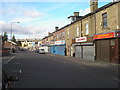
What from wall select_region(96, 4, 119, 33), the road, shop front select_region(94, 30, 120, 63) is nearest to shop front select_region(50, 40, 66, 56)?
shop front select_region(94, 30, 120, 63)

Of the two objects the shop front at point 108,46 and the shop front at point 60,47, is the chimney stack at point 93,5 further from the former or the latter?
the shop front at point 60,47

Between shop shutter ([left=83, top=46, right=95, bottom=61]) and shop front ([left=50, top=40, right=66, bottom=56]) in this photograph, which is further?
shop front ([left=50, top=40, right=66, bottom=56])

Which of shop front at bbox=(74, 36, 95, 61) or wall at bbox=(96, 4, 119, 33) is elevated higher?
wall at bbox=(96, 4, 119, 33)

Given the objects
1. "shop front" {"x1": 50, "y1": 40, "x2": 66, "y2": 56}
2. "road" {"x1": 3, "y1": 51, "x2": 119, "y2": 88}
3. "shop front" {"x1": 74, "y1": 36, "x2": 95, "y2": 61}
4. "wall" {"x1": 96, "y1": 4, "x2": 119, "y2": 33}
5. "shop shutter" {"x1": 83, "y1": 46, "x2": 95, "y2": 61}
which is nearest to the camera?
"road" {"x1": 3, "y1": 51, "x2": 119, "y2": 88}

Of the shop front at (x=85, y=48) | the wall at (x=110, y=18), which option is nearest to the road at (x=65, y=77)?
the wall at (x=110, y=18)

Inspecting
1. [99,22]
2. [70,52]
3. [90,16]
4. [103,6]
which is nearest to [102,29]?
[99,22]

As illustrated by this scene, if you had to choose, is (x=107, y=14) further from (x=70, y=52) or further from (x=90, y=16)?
(x=70, y=52)

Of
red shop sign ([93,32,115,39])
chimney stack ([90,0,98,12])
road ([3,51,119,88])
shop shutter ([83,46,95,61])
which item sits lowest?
road ([3,51,119,88])

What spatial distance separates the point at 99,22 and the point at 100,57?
189 inches

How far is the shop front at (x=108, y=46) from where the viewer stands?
68.7ft

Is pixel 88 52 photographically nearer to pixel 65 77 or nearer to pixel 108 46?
pixel 108 46

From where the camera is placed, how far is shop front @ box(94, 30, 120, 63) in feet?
68.7

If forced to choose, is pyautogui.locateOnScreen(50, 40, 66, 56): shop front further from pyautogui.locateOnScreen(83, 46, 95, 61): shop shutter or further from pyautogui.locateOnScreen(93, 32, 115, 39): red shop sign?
pyautogui.locateOnScreen(93, 32, 115, 39): red shop sign

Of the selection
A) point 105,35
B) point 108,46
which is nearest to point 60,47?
point 105,35
